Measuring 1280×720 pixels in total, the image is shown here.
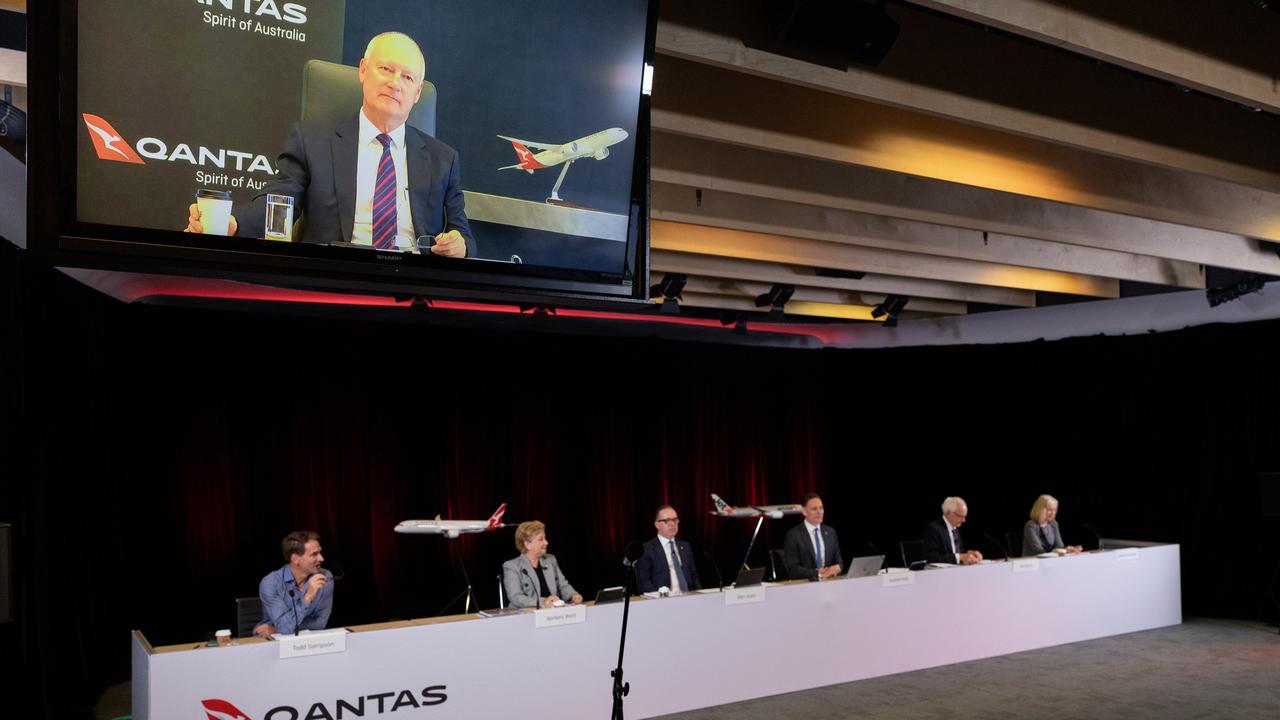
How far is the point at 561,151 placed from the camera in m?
3.20

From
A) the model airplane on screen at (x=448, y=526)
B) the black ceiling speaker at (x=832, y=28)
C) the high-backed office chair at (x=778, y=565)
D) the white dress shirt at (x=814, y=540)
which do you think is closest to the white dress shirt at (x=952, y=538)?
the white dress shirt at (x=814, y=540)

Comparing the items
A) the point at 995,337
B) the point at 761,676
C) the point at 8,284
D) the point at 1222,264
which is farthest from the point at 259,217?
the point at 995,337

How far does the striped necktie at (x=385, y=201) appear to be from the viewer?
2.86 meters

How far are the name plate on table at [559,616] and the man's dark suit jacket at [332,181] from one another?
3068 mm

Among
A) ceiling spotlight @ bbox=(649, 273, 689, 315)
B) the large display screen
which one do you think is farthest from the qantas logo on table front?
ceiling spotlight @ bbox=(649, 273, 689, 315)

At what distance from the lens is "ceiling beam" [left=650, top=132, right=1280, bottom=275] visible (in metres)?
5.21

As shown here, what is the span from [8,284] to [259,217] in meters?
3.67

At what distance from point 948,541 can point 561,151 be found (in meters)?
5.85

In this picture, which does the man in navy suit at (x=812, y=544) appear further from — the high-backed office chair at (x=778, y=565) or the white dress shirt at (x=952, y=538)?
the white dress shirt at (x=952, y=538)

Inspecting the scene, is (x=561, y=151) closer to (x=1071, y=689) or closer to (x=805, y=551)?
(x=805, y=551)

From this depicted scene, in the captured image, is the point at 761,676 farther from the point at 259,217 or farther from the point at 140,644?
the point at 259,217

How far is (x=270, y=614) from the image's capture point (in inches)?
205

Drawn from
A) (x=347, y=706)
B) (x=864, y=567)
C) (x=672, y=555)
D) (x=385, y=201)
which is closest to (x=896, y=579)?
(x=864, y=567)

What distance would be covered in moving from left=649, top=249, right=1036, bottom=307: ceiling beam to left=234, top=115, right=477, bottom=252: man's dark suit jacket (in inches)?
167
